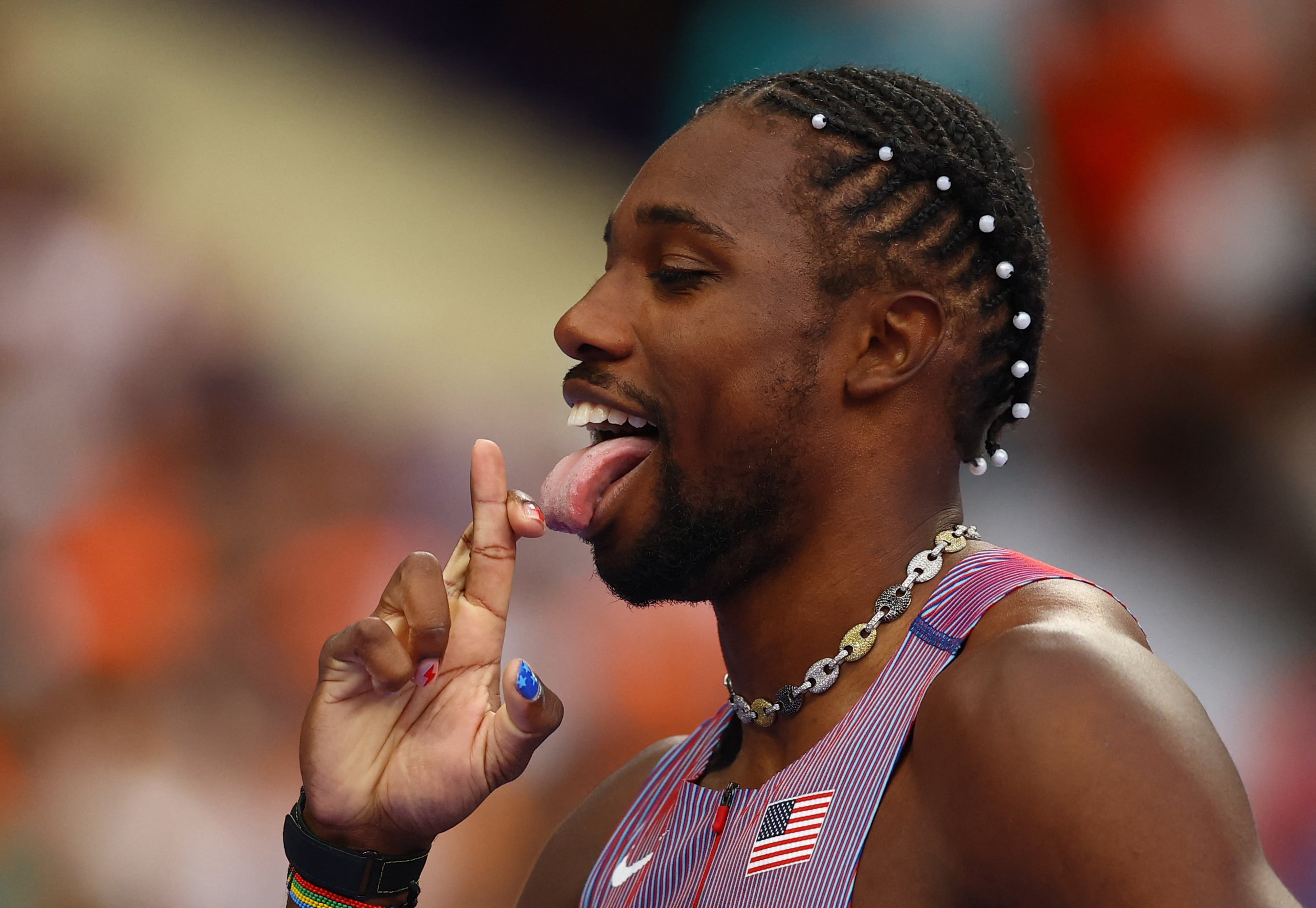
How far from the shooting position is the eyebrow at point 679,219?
1968 mm

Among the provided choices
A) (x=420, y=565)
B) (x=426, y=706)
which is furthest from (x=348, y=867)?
(x=420, y=565)

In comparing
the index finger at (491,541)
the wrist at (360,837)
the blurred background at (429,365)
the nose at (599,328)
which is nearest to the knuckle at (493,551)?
the index finger at (491,541)

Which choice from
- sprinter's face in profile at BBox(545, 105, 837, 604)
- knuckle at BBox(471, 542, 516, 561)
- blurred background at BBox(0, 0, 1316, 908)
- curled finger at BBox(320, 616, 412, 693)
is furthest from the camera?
blurred background at BBox(0, 0, 1316, 908)

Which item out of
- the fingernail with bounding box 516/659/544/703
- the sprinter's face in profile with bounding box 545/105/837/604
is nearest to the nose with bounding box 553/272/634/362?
the sprinter's face in profile with bounding box 545/105/837/604

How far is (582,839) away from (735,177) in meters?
1.35

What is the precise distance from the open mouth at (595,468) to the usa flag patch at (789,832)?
559mm

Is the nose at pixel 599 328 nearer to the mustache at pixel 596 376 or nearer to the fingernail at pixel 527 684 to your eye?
the mustache at pixel 596 376

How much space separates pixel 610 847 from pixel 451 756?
→ 1.45 feet

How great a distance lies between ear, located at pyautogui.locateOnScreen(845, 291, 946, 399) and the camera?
1.95m

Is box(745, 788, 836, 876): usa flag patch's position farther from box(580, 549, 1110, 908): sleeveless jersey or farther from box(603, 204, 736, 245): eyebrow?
box(603, 204, 736, 245): eyebrow

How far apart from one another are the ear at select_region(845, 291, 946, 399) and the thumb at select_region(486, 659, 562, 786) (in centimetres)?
70

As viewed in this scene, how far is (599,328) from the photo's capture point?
1.98m

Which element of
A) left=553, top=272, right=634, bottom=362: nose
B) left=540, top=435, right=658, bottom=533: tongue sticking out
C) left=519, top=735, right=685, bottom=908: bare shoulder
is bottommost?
left=519, top=735, right=685, bottom=908: bare shoulder

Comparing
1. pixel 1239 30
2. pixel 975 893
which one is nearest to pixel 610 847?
pixel 975 893
